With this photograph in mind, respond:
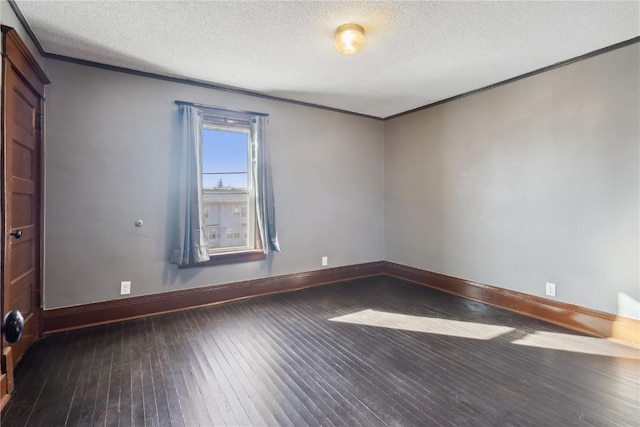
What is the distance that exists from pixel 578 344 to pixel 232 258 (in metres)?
3.41

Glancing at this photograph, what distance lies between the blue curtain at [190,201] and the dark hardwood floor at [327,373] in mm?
651

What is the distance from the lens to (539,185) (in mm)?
3217

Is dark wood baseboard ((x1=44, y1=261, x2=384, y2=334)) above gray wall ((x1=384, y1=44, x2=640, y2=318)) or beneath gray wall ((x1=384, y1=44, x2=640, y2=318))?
beneath

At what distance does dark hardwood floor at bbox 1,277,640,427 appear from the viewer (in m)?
1.74

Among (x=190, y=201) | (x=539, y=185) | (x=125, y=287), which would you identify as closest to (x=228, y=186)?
(x=190, y=201)


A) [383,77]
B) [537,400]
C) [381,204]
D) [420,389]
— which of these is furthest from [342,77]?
[537,400]

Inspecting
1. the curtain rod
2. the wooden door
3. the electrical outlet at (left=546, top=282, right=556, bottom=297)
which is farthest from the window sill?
the electrical outlet at (left=546, top=282, right=556, bottom=297)

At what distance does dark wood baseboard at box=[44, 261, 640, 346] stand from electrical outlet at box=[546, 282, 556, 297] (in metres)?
0.07

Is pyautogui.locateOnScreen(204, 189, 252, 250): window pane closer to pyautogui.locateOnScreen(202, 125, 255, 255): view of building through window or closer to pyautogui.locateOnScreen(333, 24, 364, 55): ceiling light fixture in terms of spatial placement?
pyautogui.locateOnScreen(202, 125, 255, 255): view of building through window

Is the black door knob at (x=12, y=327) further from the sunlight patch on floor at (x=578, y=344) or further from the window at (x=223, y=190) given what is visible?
the sunlight patch on floor at (x=578, y=344)

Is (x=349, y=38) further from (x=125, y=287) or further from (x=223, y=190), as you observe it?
(x=125, y=287)

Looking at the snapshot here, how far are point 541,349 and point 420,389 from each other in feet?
4.11

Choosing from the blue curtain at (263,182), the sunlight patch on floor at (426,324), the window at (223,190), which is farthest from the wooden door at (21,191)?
the sunlight patch on floor at (426,324)

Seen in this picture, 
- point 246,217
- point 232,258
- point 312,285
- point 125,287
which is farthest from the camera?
point 312,285
